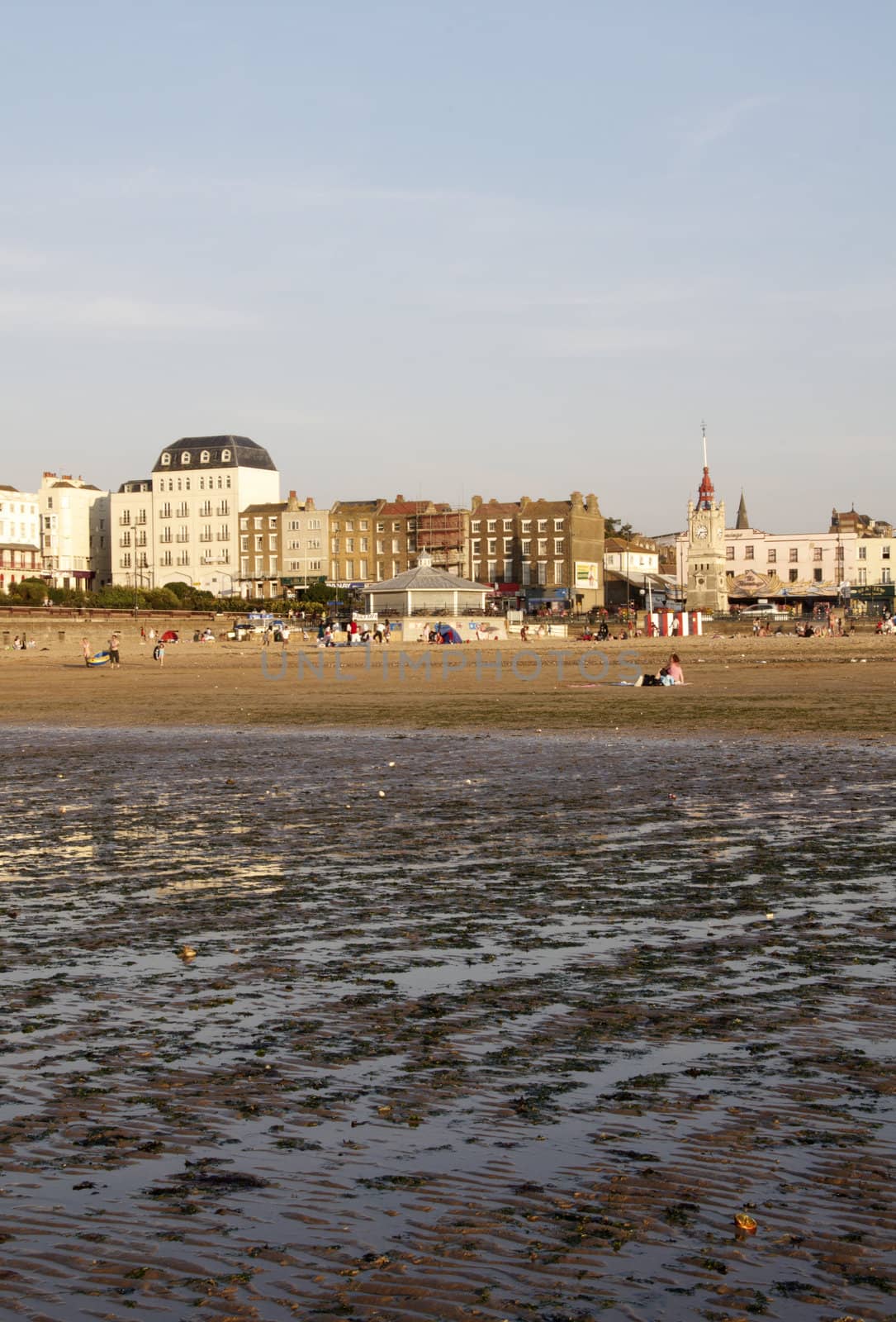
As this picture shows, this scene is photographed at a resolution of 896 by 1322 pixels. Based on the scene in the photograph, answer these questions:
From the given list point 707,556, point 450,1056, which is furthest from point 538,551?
point 450,1056

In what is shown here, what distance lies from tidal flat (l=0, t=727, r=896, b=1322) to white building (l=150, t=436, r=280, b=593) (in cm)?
15191

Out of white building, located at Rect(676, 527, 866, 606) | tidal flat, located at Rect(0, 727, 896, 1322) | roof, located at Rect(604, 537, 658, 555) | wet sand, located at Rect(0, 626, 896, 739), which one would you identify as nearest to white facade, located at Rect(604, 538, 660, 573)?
roof, located at Rect(604, 537, 658, 555)

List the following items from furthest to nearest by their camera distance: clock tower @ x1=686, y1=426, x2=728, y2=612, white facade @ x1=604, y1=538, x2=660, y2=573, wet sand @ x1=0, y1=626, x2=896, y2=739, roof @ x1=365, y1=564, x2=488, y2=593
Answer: white facade @ x1=604, y1=538, x2=660, y2=573, clock tower @ x1=686, y1=426, x2=728, y2=612, roof @ x1=365, y1=564, x2=488, y2=593, wet sand @ x1=0, y1=626, x2=896, y2=739

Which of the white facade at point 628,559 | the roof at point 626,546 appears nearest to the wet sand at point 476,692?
the white facade at point 628,559

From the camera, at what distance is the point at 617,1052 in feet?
23.2

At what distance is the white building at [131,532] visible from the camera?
16850 centimetres

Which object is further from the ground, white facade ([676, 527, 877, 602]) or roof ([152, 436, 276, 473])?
roof ([152, 436, 276, 473])

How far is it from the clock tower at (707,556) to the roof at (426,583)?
41655 mm

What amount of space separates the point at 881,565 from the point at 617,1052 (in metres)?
167

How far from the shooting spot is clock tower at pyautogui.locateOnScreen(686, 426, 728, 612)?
502 ft

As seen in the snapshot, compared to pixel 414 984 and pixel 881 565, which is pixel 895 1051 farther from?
pixel 881 565

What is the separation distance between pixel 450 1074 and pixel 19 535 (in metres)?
164

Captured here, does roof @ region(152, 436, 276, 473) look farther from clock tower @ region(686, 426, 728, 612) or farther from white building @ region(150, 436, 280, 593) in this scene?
clock tower @ region(686, 426, 728, 612)

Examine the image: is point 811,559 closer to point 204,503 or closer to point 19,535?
point 204,503
